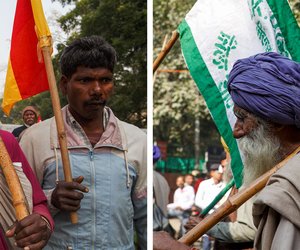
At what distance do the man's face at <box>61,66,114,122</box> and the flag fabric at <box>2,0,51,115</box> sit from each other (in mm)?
125

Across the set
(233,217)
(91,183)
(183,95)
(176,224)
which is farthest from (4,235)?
(183,95)

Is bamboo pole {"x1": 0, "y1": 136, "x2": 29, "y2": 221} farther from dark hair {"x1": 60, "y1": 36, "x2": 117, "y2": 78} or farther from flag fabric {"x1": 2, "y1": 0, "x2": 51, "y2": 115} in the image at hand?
dark hair {"x1": 60, "y1": 36, "x2": 117, "y2": 78}

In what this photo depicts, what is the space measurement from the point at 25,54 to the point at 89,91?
30 cm

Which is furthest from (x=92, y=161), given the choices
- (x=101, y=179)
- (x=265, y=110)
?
(x=265, y=110)

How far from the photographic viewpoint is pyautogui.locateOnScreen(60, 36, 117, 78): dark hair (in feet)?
12.6

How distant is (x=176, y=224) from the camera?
15.1m

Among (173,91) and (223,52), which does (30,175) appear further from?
(173,91)

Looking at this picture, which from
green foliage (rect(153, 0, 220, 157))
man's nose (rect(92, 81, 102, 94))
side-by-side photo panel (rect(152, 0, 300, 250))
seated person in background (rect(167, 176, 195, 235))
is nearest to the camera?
side-by-side photo panel (rect(152, 0, 300, 250))

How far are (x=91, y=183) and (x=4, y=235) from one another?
0.44 metres

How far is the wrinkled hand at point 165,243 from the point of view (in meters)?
3.59

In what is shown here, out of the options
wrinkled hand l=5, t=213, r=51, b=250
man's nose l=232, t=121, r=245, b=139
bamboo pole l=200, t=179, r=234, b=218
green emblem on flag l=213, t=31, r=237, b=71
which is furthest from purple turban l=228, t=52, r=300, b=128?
bamboo pole l=200, t=179, r=234, b=218

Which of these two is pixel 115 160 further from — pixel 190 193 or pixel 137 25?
pixel 190 193

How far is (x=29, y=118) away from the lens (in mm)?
3785

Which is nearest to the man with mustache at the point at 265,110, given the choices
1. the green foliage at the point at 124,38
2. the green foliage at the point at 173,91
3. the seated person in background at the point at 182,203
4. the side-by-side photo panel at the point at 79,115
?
the side-by-side photo panel at the point at 79,115
